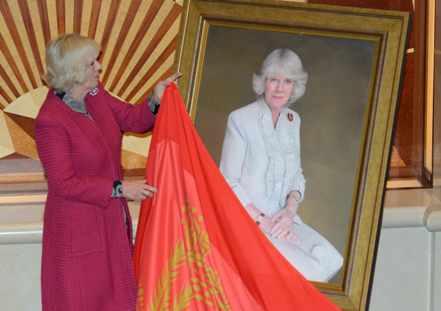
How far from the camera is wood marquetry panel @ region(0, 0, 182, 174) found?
10.4ft

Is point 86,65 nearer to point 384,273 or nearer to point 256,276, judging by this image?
point 256,276

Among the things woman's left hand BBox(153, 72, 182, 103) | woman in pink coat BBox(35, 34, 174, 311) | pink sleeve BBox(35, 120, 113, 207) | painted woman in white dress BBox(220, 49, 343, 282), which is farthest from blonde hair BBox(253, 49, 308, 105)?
pink sleeve BBox(35, 120, 113, 207)

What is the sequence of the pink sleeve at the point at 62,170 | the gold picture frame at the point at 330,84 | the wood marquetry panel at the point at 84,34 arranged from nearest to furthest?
the pink sleeve at the point at 62,170
the gold picture frame at the point at 330,84
the wood marquetry panel at the point at 84,34

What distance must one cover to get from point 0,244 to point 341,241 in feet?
3.64

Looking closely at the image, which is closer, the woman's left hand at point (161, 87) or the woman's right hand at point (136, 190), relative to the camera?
the woman's right hand at point (136, 190)

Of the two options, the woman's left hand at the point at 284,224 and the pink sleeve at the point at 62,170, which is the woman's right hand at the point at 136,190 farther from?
the woman's left hand at the point at 284,224

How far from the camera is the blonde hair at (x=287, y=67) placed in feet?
9.36

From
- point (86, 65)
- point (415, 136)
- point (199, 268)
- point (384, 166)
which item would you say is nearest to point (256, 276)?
point (199, 268)

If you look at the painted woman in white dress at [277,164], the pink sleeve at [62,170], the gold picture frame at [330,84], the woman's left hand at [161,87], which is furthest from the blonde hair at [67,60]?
the painted woman in white dress at [277,164]

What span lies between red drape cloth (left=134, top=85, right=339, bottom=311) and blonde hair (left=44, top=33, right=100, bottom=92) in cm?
27

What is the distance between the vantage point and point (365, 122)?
2.82 metres

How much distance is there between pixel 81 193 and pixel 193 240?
356mm

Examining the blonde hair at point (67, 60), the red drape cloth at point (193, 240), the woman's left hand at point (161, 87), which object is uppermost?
the blonde hair at point (67, 60)

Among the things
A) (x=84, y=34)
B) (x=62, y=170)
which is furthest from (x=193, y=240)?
(x=84, y=34)
